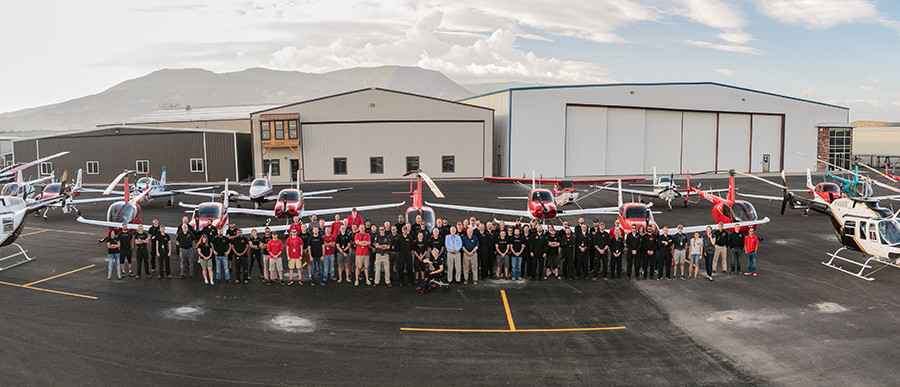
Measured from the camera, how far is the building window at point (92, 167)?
44.4 metres

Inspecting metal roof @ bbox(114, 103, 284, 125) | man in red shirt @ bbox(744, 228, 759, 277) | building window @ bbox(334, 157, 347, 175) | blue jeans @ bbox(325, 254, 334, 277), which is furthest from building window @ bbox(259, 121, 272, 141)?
man in red shirt @ bbox(744, 228, 759, 277)

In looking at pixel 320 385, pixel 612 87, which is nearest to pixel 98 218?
pixel 320 385

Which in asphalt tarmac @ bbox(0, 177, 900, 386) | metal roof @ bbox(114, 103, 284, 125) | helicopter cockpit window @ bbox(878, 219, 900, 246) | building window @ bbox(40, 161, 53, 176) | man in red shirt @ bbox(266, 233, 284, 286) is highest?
metal roof @ bbox(114, 103, 284, 125)

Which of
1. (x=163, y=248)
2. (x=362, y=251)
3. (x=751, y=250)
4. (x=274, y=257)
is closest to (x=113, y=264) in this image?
(x=163, y=248)

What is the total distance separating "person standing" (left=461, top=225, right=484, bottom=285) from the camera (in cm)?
1328

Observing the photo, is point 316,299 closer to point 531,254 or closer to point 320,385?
point 320,385

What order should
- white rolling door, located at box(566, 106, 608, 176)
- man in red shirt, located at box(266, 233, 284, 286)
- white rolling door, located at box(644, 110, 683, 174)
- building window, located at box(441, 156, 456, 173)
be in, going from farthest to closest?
white rolling door, located at box(644, 110, 683, 174) → white rolling door, located at box(566, 106, 608, 176) → building window, located at box(441, 156, 456, 173) → man in red shirt, located at box(266, 233, 284, 286)

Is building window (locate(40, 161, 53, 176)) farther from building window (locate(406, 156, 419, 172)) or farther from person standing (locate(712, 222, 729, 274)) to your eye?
person standing (locate(712, 222, 729, 274))

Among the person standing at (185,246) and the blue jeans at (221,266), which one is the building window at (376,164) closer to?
the person standing at (185,246)

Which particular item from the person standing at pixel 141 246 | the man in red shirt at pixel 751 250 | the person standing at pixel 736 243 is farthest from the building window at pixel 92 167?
the man in red shirt at pixel 751 250

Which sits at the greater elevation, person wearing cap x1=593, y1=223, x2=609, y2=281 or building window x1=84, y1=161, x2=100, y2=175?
building window x1=84, y1=161, x2=100, y2=175

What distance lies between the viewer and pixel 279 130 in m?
42.9

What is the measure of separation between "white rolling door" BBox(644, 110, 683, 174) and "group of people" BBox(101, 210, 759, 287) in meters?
37.9

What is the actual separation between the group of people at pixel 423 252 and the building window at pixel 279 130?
97.0ft
